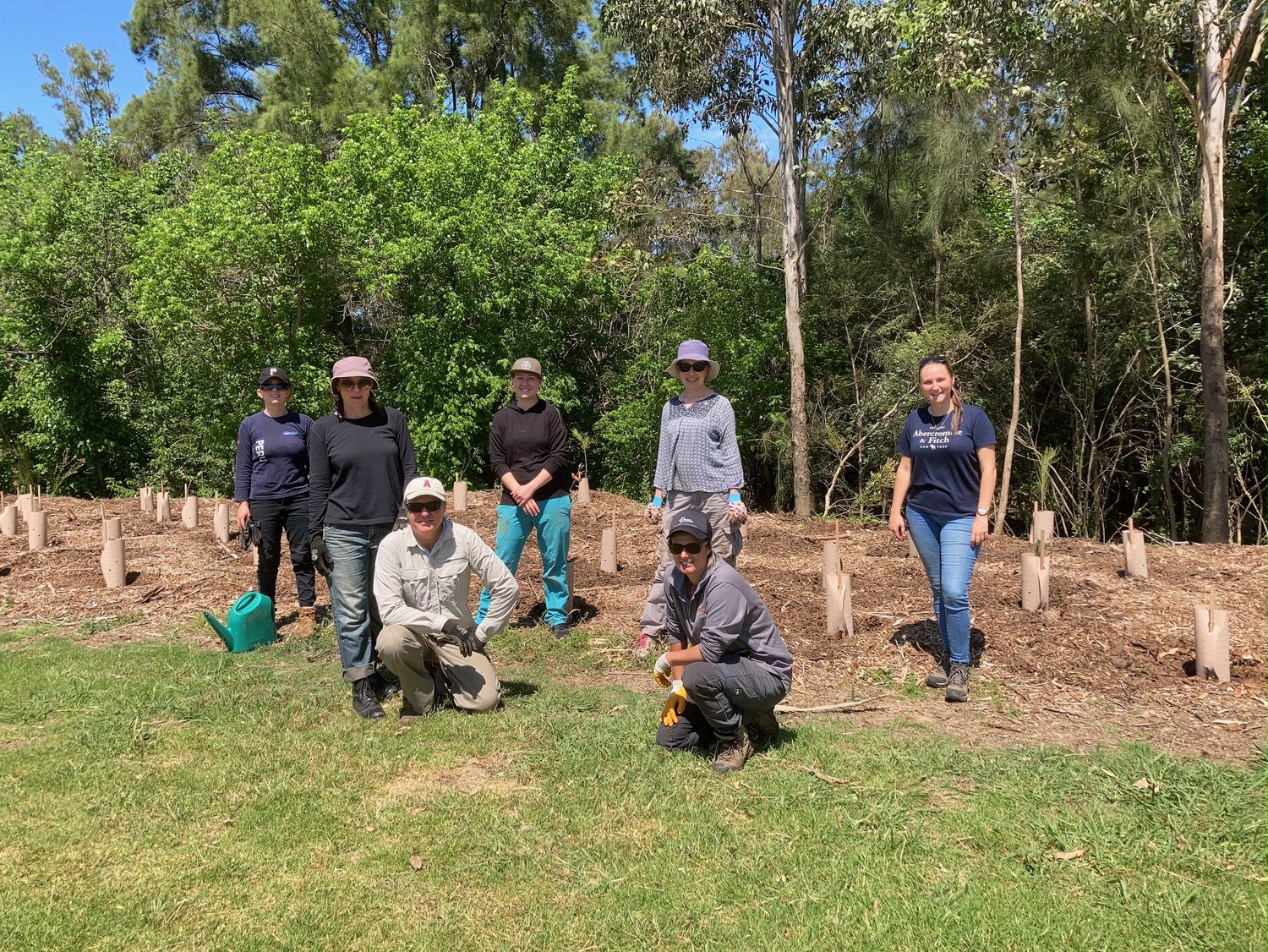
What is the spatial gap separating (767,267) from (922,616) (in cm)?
918

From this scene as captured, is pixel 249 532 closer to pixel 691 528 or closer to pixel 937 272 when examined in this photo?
pixel 691 528

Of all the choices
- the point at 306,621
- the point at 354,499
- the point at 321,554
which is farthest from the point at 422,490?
the point at 306,621

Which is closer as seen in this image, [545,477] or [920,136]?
[545,477]

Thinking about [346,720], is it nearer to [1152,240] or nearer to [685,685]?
[685,685]

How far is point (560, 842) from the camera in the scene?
122 inches

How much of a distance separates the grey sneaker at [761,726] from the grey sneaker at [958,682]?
1.16 m

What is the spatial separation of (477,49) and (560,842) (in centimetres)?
2149

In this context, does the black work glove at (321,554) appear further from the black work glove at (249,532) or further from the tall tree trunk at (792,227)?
the tall tree trunk at (792,227)

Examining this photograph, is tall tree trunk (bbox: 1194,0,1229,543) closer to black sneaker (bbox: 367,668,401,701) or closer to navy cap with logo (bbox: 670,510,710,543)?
navy cap with logo (bbox: 670,510,710,543)

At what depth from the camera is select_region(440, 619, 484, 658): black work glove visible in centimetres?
412

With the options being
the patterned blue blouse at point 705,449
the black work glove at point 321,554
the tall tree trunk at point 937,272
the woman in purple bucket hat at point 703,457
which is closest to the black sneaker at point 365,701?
the black work glove at point 321,554

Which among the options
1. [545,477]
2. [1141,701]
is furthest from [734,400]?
[1141,701]

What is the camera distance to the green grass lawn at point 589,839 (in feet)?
8.48

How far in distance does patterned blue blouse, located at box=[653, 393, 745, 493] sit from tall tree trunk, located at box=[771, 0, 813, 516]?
27.9 ft
